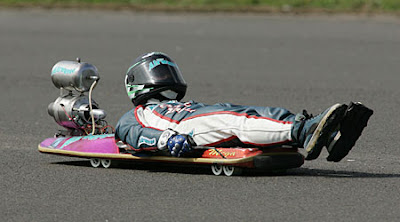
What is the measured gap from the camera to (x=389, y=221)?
18.0ft

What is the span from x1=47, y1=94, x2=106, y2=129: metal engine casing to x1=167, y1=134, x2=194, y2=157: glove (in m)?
1.21

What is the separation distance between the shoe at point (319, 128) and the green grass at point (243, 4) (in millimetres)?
16655

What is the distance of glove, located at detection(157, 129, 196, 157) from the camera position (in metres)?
6.74

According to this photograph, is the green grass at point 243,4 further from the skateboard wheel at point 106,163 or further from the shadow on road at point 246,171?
the skateboard wheel at point 106,163

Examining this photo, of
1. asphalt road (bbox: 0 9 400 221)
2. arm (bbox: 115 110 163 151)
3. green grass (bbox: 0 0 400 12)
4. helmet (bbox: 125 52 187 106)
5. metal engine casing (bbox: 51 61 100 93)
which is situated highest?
helmet (bbox: 125 52 187 106)

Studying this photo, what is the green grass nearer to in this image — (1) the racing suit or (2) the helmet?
(2) the helmet

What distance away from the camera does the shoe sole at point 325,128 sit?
6164 mm

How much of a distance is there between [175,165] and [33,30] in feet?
43.5

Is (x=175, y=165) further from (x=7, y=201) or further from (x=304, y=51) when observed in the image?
(x=304, y=51)

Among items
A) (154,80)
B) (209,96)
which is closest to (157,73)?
(154,80)

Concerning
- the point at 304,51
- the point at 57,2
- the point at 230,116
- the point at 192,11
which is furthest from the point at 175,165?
the point at 57,2

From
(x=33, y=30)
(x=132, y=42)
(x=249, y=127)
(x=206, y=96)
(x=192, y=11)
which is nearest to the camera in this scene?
(x=249, y=127)

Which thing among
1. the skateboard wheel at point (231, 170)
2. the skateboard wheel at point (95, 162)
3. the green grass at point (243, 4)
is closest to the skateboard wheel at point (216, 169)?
the skateboard wheel at point (231, 170)

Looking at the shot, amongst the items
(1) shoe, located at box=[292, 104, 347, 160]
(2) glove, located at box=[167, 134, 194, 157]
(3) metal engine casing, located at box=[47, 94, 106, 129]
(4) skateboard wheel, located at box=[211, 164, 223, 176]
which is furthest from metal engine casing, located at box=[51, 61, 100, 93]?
(1) shoe, located at box=[292, 104, 347, 160]
